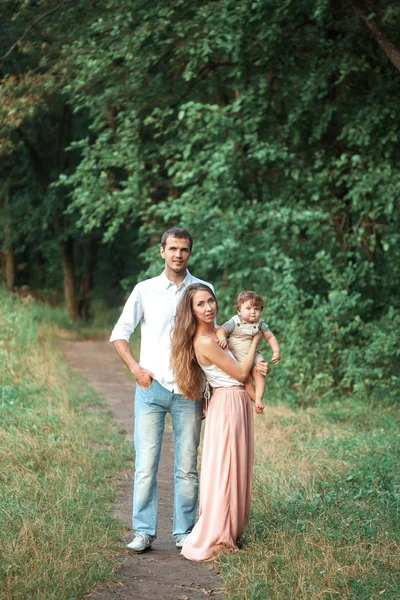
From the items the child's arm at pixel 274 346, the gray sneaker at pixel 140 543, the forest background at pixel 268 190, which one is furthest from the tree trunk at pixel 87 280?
the child's arm at pixel 274 346

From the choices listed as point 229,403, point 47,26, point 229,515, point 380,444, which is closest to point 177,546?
point 229,515

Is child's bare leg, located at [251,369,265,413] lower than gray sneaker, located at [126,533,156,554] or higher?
higher

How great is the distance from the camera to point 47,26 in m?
14.3

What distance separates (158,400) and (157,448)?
0.34m

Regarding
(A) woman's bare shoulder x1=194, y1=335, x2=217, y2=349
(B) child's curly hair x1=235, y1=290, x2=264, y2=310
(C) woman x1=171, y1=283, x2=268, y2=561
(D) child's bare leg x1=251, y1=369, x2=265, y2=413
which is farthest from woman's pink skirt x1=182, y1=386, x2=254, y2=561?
(B) child's curly hair x1=235, y1=290, x2=264, y2=310

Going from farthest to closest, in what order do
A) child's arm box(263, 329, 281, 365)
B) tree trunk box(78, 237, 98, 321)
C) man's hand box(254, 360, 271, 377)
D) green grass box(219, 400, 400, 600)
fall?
tree trunk box(78, 237, 98, 321) → man's hand box(254, 360, 271, 377) → child's arm box(263, 329, 281, 365) → green grass box(219, 400, 400, 600)

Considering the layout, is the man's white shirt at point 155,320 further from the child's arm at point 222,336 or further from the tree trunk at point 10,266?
the tree trunk at point 10,266

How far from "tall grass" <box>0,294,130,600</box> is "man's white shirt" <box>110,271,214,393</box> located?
113cm

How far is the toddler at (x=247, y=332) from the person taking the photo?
5.29 meters

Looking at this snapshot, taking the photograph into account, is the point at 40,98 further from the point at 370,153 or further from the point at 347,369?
the point at 347,369

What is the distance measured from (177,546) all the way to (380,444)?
2.98m

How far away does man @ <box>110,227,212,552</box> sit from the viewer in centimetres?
558

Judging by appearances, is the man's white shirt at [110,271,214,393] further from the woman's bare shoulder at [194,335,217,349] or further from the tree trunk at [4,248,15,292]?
the tree trunk at [4,248,15,292]

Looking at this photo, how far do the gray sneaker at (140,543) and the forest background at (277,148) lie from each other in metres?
5.60
